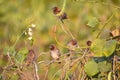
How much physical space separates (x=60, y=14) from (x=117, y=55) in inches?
6.7

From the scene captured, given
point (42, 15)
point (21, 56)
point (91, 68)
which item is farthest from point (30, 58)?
point (42, 15)

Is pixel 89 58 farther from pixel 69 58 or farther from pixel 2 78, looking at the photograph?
pixel 2 78

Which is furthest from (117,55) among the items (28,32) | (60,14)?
(28,32)

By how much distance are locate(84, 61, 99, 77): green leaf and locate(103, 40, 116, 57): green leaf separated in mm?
47

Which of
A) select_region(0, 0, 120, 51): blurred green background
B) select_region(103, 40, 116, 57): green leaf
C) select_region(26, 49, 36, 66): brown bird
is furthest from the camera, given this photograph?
select_region(0, 0, 120, 51): blurred green background

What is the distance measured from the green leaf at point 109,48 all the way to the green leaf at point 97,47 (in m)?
0.01

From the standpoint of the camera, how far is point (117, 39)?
119 centimetres

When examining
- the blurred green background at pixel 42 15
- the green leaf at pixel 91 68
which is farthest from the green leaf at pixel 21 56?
the blurred green background at pixel 42 15

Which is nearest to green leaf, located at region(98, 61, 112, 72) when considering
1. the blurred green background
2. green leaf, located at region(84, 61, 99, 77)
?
green leaf, located at region(84, 61, 99, 77)

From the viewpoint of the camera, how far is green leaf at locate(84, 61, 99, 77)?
3.71ft

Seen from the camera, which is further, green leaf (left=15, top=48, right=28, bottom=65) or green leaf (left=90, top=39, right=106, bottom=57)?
green leaf (left=15, top=48, right=28, bottom=65)

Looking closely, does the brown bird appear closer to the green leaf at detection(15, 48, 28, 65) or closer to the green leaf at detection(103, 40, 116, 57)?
the green leaf at detection(15, 48, 28, 65)

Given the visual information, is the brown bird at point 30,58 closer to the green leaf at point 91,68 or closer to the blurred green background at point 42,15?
the green leaf at point 91,68

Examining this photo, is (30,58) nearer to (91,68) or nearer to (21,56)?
(21,56)
